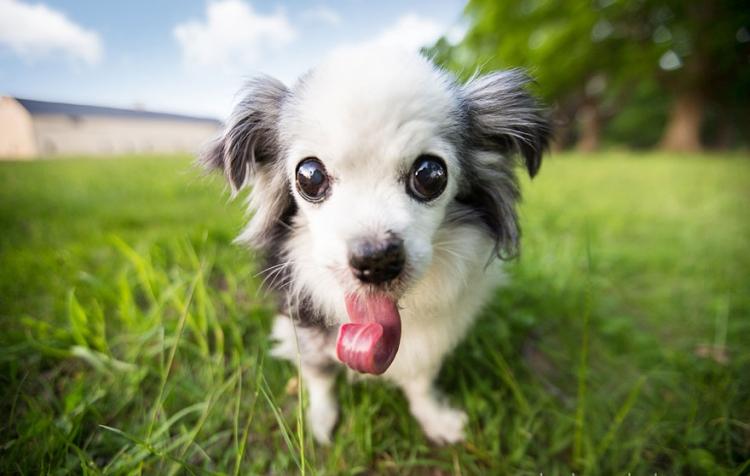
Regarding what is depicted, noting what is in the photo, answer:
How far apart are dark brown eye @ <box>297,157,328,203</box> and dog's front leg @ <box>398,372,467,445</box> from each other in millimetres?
826

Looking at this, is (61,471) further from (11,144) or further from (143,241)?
(143,241)

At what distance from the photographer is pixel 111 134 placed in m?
2.08

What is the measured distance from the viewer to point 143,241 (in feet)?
8.64

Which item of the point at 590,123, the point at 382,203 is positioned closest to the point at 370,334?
A: the point at 382,203

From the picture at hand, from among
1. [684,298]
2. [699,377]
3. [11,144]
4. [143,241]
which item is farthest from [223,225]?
[684,298]

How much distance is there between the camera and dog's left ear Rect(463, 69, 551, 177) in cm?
122

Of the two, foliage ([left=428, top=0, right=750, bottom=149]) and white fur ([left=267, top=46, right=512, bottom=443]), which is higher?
foliage ([left=428, top=0, right=750, bottom=149])

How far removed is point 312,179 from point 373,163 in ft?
0.69

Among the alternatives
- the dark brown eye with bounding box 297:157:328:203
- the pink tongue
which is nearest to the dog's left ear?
the dark brown eye with bounding box 297:157:328:203

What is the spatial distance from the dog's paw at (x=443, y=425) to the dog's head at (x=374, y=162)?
2.17ft

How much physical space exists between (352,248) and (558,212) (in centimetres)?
349

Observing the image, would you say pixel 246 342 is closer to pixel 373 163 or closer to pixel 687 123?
pixel 373 163

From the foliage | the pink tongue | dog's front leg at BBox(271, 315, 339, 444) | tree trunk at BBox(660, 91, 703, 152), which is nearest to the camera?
the pink tongue

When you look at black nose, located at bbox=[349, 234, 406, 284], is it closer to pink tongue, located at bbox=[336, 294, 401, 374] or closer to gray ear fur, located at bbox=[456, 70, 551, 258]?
pink tongue, located at bbox=[336, 294, 401, 374]
